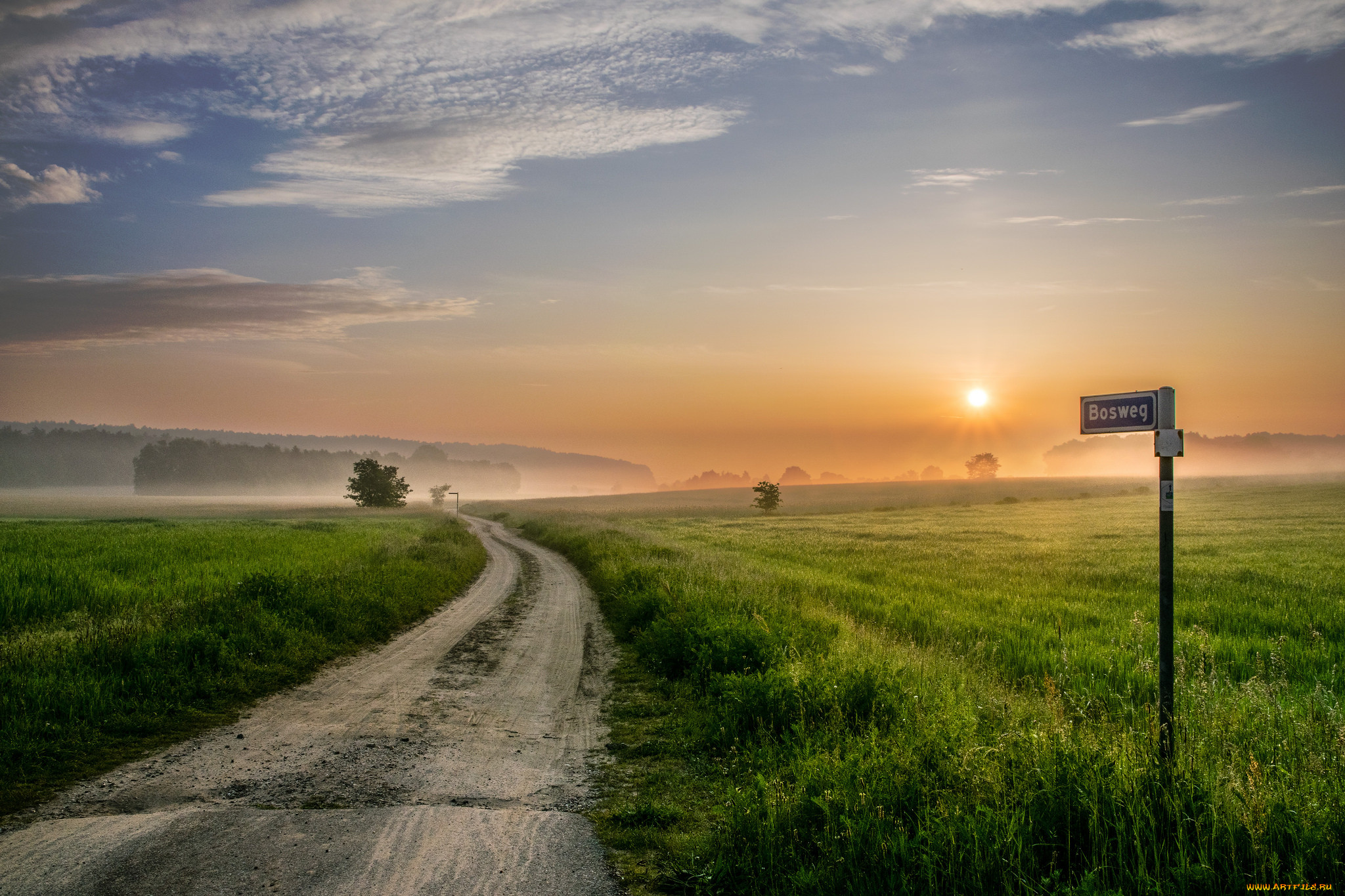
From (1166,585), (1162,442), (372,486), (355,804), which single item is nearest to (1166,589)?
(1166,585)

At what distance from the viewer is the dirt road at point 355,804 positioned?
5.02 metres

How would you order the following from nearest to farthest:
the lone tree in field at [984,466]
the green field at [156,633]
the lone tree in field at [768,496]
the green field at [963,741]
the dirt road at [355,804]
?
the green field at [963,741], the dirt road at [355,804], the green field at [156,633], the lone tree in field at [768,496], the lone tree in field at [984,466]

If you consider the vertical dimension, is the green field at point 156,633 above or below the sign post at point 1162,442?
below

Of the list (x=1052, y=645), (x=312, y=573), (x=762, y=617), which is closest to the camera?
(x=762, y=617)

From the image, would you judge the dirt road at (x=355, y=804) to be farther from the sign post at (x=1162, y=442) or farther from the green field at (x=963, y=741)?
the sign post at (x=1162, y=442)

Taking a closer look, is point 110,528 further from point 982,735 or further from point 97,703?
point 982,735

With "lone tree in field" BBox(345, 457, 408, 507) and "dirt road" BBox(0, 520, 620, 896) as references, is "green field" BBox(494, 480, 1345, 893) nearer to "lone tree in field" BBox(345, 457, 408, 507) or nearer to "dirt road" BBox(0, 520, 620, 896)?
"dirt road" BBox(0, 520, 620, 896)

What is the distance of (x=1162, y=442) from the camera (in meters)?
5.35

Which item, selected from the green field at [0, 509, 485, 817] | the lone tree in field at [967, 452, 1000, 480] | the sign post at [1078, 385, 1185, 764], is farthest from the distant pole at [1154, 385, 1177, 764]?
the lone tree in field at [967, 452, 1000, 480]

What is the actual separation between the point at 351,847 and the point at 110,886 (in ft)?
5.03

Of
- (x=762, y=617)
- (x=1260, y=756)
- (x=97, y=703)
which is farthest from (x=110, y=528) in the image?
(x=1260, y=756)

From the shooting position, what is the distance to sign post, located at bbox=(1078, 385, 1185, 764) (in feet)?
17.3

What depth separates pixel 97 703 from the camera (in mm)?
8461

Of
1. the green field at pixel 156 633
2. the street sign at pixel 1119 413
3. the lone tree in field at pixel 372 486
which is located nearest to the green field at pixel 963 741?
the street sign at pixel 1119 413
